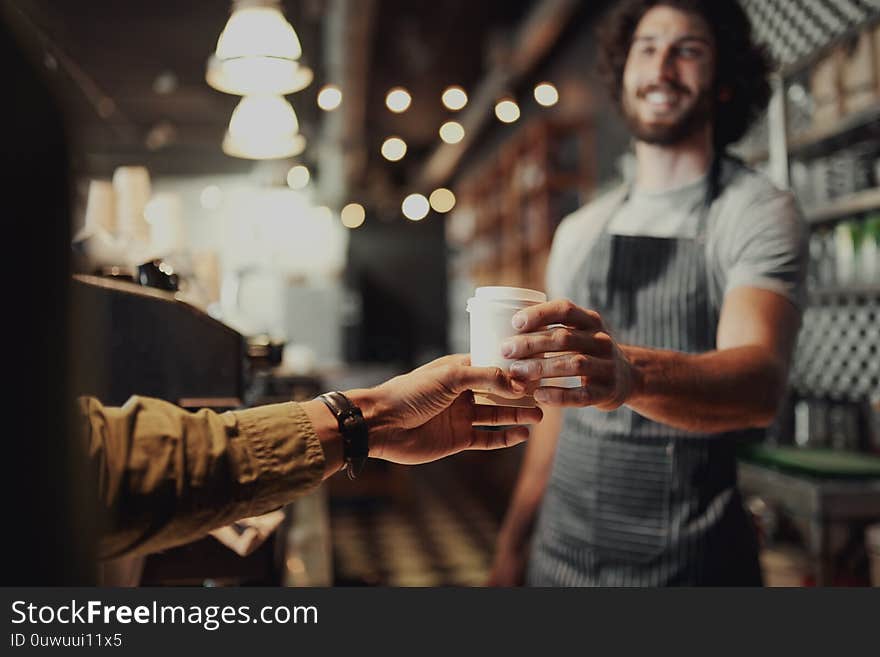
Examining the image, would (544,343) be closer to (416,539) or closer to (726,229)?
(726,229)

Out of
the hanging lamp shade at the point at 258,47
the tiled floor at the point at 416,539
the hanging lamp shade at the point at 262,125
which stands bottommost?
the tiled floor at the point at 416,539

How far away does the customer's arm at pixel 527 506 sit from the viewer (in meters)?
1.86

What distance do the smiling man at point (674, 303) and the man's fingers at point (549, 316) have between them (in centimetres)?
49

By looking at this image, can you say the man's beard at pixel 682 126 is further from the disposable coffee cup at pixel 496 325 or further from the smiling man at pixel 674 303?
the disposable coffee cup at pixel 496 325

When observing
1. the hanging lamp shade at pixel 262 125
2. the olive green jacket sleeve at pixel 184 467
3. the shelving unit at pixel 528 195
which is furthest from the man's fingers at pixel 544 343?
the shelving unit at pixel 528 195

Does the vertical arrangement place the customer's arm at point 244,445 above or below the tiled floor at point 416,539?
above

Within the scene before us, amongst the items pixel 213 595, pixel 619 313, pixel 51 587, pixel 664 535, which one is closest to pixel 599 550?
pixel 664 535

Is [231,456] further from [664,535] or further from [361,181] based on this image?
[361,181]

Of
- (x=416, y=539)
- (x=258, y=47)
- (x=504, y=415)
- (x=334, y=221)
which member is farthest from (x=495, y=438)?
(x=334, y=221)

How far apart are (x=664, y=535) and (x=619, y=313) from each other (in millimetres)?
466

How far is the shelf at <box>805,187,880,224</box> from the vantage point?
2670 millimetres

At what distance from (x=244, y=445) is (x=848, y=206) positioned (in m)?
2.60

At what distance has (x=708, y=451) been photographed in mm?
1601

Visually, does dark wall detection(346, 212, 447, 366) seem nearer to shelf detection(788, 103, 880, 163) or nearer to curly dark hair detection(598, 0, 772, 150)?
shelf detection(788, 103, 880, 163)
